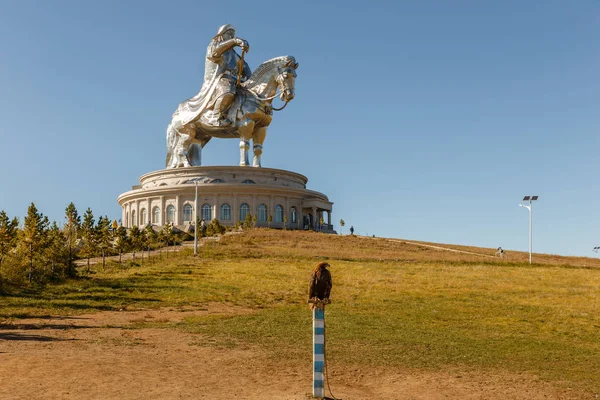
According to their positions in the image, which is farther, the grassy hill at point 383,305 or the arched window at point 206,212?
the arched window at point 206,212

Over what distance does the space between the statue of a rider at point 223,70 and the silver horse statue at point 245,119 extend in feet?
2.61

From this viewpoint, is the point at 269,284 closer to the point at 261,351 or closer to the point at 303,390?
the point at 261,351

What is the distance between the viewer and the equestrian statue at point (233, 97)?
65.7 meters

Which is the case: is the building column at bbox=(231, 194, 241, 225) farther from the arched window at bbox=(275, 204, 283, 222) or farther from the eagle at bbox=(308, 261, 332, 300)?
the eagle at bbox=(308, 261, 332, 300)

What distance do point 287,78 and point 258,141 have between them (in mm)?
7940

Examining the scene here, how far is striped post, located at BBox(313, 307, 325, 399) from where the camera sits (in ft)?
35.0

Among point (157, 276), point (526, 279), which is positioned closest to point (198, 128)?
point (157, 276)

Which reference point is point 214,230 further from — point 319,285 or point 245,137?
point 319,285

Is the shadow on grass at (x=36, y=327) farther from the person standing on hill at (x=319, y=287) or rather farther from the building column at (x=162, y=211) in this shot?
the building column at (x=162, y=211)

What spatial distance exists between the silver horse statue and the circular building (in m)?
2.02

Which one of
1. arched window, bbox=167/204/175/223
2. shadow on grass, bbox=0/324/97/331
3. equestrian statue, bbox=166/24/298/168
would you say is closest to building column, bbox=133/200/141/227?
arched window, bbox=167/204/175/223

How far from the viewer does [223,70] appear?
6775 cm

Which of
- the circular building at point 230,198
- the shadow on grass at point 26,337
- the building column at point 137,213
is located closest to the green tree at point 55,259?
the shadow on grass at point 26,337

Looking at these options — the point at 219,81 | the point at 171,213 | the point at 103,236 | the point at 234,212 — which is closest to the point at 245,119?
the point at 219,81
